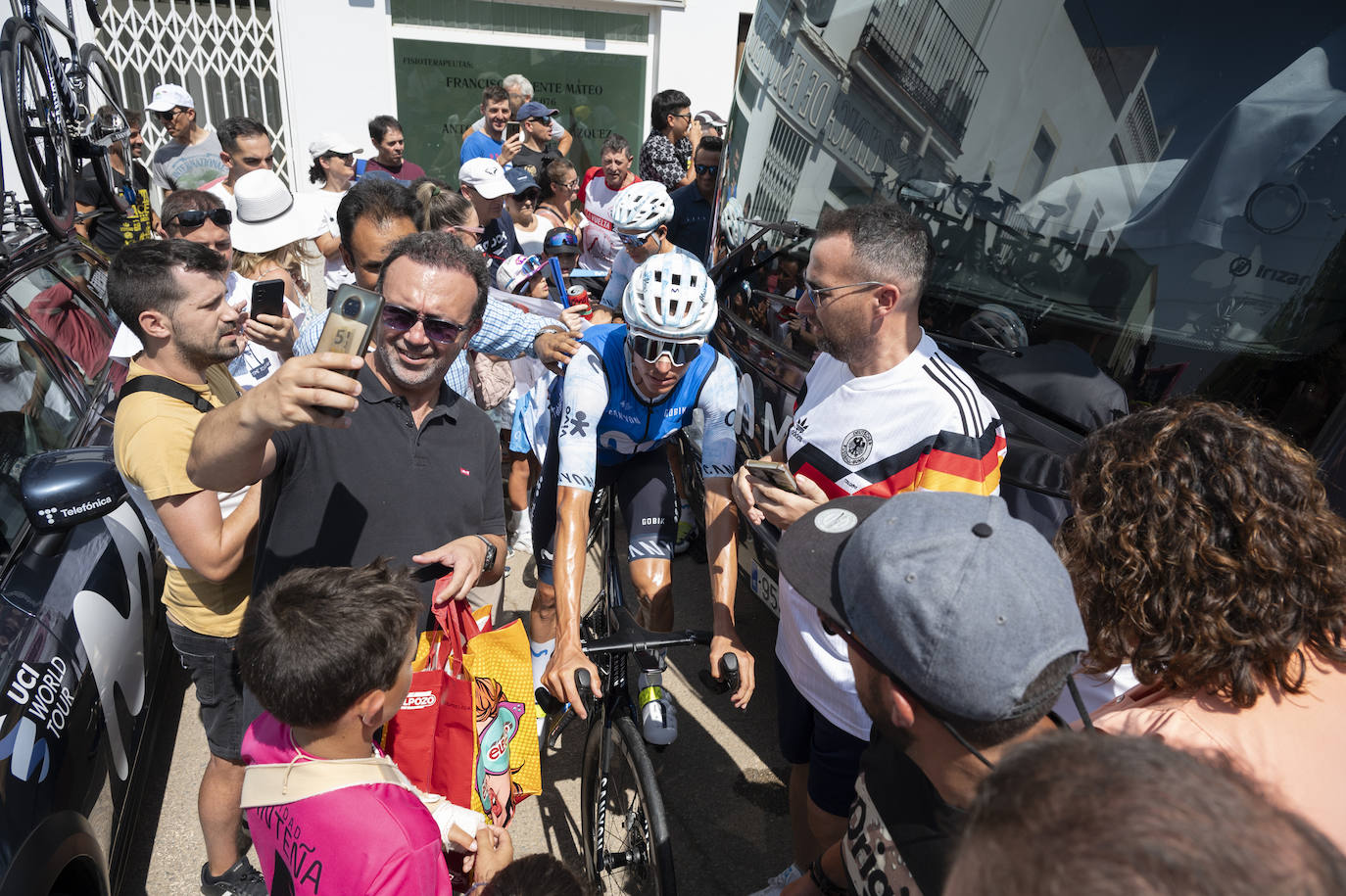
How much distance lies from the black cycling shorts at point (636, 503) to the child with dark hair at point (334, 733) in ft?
4.81

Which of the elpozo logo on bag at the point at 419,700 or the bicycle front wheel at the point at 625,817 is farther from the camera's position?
the bicycle front wheel at the point at 625,817

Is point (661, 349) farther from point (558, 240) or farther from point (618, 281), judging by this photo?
point (558, 240)

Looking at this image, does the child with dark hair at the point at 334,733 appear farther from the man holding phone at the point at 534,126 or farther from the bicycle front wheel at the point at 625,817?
the man holding phone at the point at 534,126

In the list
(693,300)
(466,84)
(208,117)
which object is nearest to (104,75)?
(208,117)

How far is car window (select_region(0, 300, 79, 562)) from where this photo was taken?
7.86ft

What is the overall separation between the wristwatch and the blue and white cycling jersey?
569mm

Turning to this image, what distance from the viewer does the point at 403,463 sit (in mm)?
2076

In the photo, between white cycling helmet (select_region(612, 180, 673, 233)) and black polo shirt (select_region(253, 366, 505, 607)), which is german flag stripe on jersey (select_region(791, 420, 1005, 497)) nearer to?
black polo shirt (select_region(253, 366, 505, 607))

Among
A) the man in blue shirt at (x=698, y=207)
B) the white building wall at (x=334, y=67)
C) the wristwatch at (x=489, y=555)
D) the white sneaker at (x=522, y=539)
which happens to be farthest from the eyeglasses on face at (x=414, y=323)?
the white building wall at (x=334, y=67)

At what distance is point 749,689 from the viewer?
7.72ft

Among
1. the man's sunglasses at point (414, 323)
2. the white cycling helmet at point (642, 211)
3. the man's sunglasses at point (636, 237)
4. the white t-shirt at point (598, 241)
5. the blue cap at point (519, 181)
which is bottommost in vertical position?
the white t-shirt at point (598, 241)

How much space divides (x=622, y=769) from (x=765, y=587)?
3.13 ft

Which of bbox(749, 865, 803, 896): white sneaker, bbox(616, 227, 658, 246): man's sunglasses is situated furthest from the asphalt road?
bbox(616, 227, 658, 246): man's sunglasses

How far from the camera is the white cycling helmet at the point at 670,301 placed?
2.64m
